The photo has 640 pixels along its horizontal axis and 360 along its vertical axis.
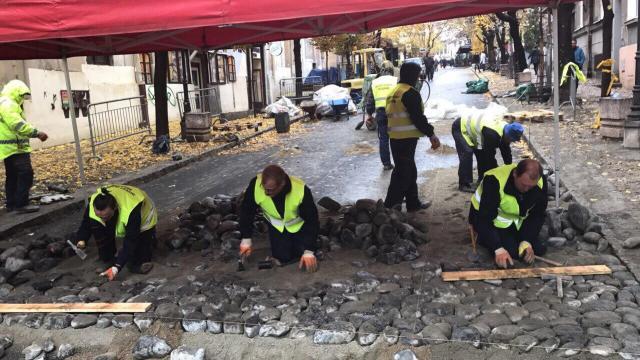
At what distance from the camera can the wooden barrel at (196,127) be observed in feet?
45.3

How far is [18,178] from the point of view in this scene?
23.7 feet

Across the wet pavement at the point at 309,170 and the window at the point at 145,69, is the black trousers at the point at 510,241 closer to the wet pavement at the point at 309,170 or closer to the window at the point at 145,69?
the wet pavement at the point at 309,170

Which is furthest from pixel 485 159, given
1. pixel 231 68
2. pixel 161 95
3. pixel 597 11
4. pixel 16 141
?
pixel 597 11

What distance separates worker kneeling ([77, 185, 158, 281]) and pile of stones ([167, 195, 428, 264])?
51 cm

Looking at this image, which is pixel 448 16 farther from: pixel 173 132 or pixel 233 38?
pixel 173 132

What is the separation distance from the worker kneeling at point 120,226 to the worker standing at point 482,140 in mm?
3713

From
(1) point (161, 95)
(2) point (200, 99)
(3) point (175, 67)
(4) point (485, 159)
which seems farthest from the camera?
(3) point (175, 67)

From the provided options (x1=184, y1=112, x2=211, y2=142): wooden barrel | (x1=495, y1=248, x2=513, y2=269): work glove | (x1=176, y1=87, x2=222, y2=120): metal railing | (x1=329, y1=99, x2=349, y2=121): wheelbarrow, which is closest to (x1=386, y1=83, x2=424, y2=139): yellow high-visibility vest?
(x1=495, y1=248, x2=513, y2=269): work glove

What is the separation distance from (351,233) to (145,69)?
15.8 m

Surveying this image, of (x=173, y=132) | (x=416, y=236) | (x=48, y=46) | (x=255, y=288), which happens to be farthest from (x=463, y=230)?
(x=173, y=132)

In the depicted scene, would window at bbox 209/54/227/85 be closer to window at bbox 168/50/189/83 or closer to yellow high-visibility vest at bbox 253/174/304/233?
window at bbox 168/50/189/83

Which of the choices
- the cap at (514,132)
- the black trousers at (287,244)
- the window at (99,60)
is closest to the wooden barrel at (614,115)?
the cap at (514,132)

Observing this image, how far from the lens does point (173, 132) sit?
54.2 ft

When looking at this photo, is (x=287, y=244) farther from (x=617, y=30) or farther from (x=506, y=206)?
(x=617, y=30)
